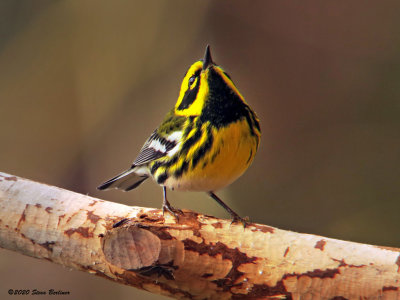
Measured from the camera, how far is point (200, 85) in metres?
2.80

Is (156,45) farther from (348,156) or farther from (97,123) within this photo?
(348,156)

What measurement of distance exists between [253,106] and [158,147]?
77.5 inches

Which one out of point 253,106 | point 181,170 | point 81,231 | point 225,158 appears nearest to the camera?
point 81,231

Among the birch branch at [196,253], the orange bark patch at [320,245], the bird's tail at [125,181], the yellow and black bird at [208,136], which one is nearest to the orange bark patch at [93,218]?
the birch branch at [196,253]

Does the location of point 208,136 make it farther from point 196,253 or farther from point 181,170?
point 196,253

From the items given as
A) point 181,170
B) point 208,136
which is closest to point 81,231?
point 181,170

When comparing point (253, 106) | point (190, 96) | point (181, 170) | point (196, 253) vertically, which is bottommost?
point (196, 253)

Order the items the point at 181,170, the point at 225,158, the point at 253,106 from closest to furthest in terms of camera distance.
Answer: the point at 225,158
the point at 181,170
the point at 253,106

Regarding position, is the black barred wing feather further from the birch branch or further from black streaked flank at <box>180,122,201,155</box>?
the birch branch

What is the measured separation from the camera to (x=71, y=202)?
237cm

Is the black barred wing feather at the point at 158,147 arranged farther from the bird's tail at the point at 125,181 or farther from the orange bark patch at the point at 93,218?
the orange bark patch at the point at 93,218

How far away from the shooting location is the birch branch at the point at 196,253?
6.70ft

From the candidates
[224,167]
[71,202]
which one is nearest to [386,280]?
[224,167]

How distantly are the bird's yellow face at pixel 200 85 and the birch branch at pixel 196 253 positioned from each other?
2.27ft
